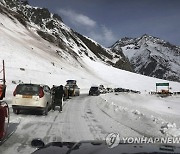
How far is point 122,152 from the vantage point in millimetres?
3670

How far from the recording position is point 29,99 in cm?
1822

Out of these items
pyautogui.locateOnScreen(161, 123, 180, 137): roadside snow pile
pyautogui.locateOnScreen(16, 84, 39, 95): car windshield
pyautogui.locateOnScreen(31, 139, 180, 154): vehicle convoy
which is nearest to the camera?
pyautogui.locateOnScreen(31, 139, 180, 154): vehicle convoy

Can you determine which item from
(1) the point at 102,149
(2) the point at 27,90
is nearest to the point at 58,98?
(2) the point at 27,90

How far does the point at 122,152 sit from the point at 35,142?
1648mm

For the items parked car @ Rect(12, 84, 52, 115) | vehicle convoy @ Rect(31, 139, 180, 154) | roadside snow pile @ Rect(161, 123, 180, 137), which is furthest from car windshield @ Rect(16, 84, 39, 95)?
vehicle convoy @ Rect(31, 139, 180, 154)

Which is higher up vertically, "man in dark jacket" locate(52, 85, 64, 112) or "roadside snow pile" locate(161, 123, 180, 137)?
"man in dark jacket" locate(52, 85, 64, 112)

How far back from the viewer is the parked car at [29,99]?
59.3 ft

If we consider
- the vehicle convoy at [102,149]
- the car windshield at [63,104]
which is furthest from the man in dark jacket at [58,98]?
the vehicle convoy at [102,149]

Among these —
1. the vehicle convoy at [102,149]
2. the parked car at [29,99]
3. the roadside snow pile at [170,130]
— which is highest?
the parked car at [29,99]

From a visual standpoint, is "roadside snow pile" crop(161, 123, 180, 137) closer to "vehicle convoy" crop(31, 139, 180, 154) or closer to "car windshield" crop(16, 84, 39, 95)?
"vehicle convoy" crop(31, 139, 180, 154)

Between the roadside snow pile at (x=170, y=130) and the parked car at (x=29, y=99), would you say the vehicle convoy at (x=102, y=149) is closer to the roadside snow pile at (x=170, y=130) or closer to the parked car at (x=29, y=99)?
the roadside snow pile at (x=170, y=130)

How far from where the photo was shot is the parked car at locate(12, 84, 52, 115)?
59.3 feet

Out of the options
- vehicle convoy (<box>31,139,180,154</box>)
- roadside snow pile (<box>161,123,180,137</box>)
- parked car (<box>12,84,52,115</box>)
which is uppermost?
parked car (<box>12,84,52,115</box>)

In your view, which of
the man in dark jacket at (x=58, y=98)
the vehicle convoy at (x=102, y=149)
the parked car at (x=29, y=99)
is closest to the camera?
the vehicle convoy at (x=102, y=149)
